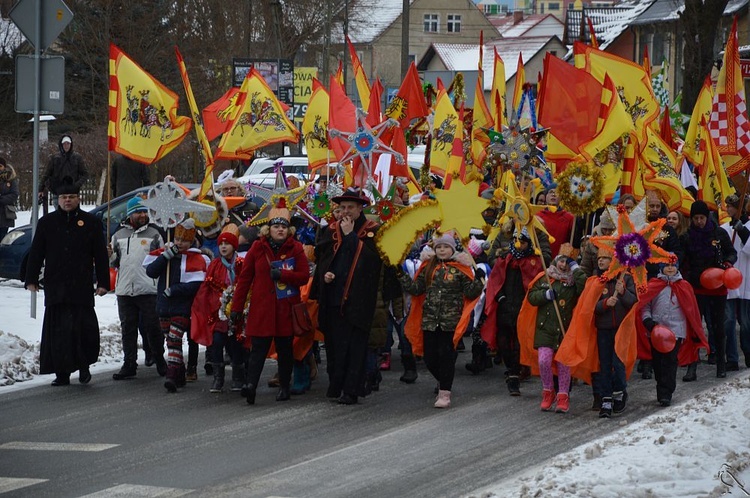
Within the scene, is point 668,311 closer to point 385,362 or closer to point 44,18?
point 385,362

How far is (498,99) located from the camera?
64.4 ft

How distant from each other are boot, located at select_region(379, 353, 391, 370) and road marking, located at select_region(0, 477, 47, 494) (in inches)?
217

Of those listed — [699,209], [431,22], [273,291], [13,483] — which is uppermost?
[431,22]

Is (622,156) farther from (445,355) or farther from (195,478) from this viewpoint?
(195,478)

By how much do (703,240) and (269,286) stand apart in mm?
4575

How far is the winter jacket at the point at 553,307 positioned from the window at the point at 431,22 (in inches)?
3704

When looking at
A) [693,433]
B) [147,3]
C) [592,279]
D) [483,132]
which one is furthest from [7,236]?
[147,3]

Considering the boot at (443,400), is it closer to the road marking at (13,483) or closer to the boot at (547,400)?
the boot at (547,400)

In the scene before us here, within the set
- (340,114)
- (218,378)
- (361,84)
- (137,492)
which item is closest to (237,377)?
(218,378)

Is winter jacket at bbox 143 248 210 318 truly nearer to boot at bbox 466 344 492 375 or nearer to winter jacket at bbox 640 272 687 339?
boot at bbox 466 344 492 375

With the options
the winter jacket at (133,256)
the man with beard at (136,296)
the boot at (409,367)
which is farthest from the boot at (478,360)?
the winter jacket at (133,256)

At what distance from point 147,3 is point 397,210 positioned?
106 ft

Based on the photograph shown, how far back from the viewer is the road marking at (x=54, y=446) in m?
9.24

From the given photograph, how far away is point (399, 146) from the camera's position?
46.2 ft
